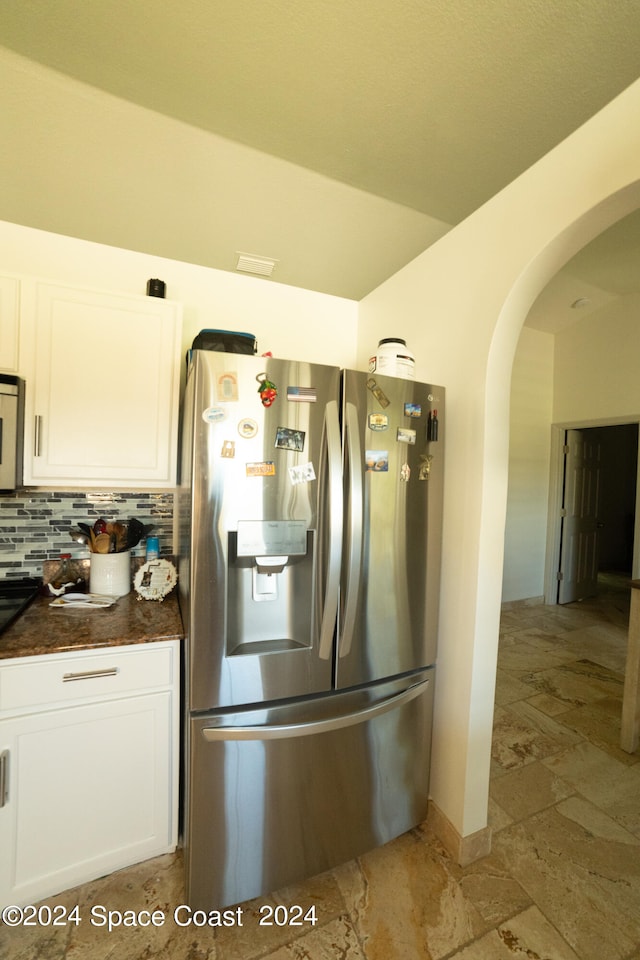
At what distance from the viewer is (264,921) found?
1.23 m

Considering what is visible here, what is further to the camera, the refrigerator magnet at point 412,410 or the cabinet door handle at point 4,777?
the refrigerator magnet at point 412,410

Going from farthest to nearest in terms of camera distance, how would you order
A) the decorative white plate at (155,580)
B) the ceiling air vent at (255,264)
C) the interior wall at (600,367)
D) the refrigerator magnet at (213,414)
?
the interior wall at (600,367)
the ceiling air vent at (255,264)
the decorative white plate at (155,580)
the refrigerator magnet at (213,414)

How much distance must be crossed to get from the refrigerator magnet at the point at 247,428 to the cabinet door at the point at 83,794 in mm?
997

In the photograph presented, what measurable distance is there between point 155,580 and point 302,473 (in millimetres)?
934

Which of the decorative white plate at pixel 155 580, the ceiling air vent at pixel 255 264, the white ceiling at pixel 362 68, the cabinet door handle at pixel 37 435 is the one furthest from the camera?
the ceiling air vent at pixel 255 264

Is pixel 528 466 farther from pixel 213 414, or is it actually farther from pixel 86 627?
pixel 86 627

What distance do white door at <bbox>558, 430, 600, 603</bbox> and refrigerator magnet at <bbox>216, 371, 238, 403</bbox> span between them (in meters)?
4.40

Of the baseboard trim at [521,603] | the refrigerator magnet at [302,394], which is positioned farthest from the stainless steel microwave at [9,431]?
the baseboard trim at [521,603]

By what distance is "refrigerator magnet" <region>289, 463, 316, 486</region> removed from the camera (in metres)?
1.21

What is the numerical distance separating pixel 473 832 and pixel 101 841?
54.1 inches

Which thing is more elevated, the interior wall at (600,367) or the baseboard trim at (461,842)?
the interior wall at (600,367)

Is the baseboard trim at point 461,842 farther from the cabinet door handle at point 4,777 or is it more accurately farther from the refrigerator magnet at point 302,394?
the refrigerator magnet at point 302,394

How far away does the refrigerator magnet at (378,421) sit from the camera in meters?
1.32

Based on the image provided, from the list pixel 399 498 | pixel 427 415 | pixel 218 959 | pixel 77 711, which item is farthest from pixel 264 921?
pixel 427 415
